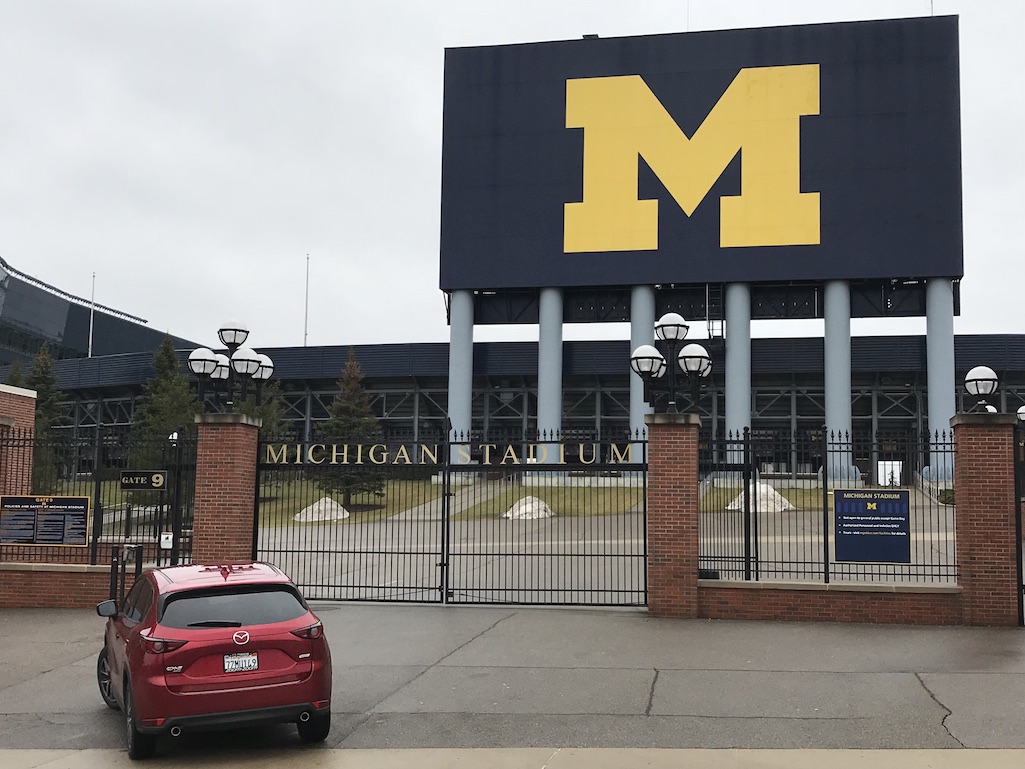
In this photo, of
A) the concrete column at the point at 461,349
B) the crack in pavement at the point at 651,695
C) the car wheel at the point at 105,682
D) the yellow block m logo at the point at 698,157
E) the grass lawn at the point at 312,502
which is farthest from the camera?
the concrete column at the point at 461,349

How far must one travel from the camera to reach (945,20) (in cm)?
4784

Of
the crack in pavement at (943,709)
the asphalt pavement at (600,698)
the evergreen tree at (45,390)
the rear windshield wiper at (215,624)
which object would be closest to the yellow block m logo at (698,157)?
the evergreen tree at (45,390)

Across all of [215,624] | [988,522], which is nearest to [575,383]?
[988,522]

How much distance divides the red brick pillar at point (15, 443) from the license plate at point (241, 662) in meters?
11.3

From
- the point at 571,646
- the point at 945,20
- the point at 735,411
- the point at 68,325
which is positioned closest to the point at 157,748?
the point at 571,646

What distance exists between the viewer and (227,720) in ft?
26.9

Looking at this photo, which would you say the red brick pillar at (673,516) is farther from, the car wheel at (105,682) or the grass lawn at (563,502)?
the car wheel at (105,682)

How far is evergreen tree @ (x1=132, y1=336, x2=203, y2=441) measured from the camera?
46656 millimetres

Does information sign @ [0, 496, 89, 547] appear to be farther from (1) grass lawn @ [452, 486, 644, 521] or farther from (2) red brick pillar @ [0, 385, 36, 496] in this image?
(1) grass lawn @ [452, 486, 644, 521]

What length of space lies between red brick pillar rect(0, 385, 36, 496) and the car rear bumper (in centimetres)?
1119

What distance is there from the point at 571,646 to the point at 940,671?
4618 millimetres

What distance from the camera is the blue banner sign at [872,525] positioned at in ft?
50.2

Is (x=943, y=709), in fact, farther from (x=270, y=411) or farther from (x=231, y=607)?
(x=270, y=411)

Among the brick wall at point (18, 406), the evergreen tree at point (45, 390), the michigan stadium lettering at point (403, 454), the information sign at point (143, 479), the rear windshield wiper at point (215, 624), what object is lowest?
the rear windshield wiper at point (215, 624)
